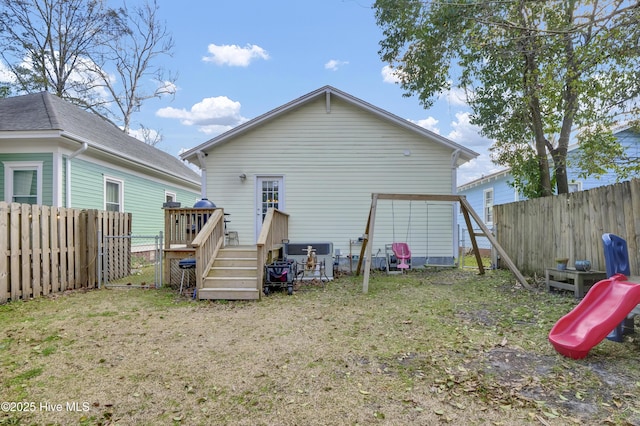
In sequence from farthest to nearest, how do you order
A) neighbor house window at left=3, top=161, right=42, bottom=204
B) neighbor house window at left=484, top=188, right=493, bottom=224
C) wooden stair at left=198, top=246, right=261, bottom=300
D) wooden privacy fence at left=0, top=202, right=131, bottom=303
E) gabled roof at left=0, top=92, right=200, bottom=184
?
1. neighbor house window at left=484, top=188, right=493, bottom=224
2. neighbor house window at left=3, top=161, right=42, bottom=204
3. gabled roof at left=0, top=92, right=200, bottom=184
4. wooden stair at left=198, top=246, right=261, bottom=300
5. wooden privacy fence at left=0, top=202, right=131, bottom=303

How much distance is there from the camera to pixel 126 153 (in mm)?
11453

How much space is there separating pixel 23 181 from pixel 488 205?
691 inches

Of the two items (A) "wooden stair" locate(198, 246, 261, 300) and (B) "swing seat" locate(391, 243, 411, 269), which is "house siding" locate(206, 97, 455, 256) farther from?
(A) "wooden stair" locate(198, 246, 261, 300)

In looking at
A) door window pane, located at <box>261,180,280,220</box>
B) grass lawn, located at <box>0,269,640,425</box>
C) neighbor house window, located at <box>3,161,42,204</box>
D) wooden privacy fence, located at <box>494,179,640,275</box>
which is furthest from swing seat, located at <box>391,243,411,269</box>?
neighbor house window, located at <box>3,161,42,204</box>

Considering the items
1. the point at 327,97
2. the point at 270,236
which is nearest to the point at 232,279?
the point at 270,236

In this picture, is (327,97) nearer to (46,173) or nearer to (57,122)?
(57,122)

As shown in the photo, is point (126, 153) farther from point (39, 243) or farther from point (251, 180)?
point (39, 243)

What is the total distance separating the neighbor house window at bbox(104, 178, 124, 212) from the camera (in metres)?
10.9

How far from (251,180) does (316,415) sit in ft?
26.4

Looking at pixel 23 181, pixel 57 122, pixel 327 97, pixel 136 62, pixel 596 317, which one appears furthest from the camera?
pixel 136 62

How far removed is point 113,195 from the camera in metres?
11.3

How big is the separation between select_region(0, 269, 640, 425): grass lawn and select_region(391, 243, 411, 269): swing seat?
3.40m

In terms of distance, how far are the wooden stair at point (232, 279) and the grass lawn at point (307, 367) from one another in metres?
0.55

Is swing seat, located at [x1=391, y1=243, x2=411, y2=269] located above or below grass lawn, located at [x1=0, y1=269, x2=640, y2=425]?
above
